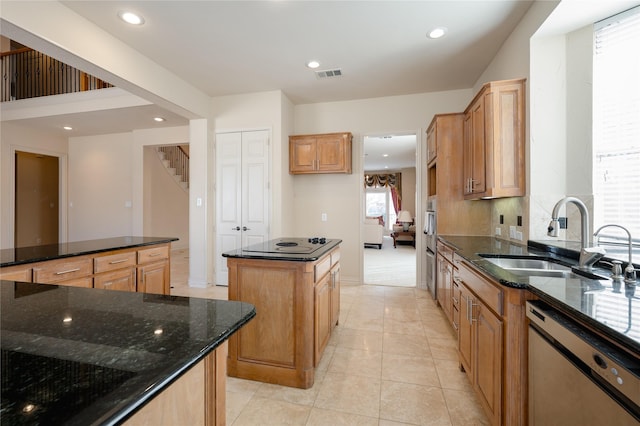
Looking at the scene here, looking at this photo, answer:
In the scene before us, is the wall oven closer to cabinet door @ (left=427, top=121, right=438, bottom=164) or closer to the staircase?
cabinet door @ (left=427, top=121, right=438, bottom=164)

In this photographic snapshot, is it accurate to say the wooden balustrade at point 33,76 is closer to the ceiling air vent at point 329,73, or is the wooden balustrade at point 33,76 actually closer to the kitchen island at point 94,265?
the kitchen island at point 94,265

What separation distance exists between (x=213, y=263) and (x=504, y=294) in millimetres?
4057

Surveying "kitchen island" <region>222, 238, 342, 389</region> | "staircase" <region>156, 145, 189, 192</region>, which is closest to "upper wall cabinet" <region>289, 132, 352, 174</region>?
"kitchen island" <region>222, 238, 342, 389</region>

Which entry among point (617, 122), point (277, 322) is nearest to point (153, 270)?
point (277, 322)

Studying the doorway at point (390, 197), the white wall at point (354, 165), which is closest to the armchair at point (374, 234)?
the doorway at point (390, 197)

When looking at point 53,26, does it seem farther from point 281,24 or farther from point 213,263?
point 213,263

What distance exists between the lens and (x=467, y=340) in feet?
6.34

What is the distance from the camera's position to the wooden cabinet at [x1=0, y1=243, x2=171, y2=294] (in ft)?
6.29

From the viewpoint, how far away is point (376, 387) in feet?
6.45

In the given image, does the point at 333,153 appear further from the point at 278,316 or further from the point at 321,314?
Answer: the point at 278,316

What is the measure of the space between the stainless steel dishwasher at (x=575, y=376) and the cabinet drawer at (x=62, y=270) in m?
2.94

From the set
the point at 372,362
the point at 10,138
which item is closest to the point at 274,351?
the point at 372,362

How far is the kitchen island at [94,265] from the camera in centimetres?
190

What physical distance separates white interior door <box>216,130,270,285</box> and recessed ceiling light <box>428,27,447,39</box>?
2.47 metres
